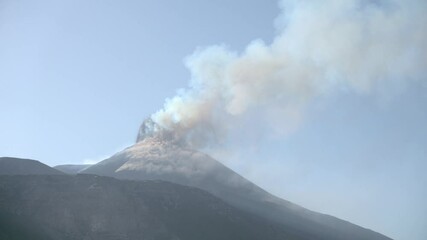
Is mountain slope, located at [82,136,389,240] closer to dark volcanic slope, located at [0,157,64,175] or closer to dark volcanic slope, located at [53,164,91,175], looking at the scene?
dark volcanic slope, located at [53,164,91,175]

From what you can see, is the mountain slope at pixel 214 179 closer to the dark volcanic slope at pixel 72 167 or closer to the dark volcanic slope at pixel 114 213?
the dark volcanic slope at pixel 72 167

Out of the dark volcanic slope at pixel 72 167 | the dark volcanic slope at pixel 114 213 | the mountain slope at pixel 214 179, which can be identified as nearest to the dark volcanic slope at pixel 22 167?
the dark volcanic slope at pixel 114 213

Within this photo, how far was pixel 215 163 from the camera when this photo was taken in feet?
479

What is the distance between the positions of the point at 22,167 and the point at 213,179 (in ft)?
157

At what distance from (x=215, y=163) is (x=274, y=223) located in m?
40.7

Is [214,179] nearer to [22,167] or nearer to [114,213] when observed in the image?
[22,167]

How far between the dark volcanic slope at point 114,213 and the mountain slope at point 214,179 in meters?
17.0

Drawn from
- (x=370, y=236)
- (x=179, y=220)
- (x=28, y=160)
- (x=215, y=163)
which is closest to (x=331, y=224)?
(x=370, y=236)

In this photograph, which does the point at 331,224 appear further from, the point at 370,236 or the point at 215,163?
the point at 215,163

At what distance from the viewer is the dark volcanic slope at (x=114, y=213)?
83.1 m

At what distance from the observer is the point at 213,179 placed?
137125 mm

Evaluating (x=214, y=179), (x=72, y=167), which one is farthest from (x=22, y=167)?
(x=214, y=179)

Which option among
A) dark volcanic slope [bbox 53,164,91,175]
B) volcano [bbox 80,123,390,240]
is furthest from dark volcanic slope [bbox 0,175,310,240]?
dark volcanic slope [bbox 53,164,91,175]

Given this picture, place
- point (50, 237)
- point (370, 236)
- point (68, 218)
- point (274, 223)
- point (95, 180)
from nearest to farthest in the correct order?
point (50, 237), point (68, 218), point (95, 180), point (274, 223), point (370, 236)
